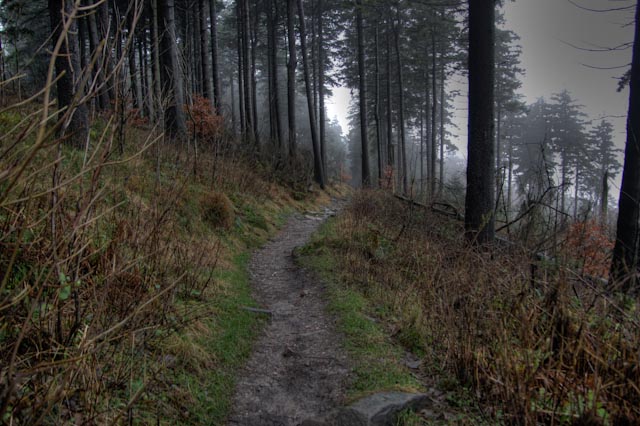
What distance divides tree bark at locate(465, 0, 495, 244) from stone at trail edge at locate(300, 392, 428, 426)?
424cm

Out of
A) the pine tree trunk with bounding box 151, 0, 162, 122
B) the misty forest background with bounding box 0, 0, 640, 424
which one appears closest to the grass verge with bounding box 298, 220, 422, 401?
the misty forest background with bounding box 0, 0, 640, 424

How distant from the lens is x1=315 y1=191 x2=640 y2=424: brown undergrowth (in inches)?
96.3

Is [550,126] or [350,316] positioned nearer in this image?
[350,316]

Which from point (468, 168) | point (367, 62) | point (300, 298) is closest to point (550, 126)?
point (367, 62)

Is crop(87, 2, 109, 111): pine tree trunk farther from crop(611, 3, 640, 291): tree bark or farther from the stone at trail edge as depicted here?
crop(611, 3, 640, 291): tree bark

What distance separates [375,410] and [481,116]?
5.68m

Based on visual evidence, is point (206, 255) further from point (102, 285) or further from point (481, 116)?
point (481, 116)

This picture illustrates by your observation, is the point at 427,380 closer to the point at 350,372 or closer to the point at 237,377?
the point at 350,372

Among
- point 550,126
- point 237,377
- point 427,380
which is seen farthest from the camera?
point 550,126

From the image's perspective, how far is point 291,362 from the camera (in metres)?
4.24

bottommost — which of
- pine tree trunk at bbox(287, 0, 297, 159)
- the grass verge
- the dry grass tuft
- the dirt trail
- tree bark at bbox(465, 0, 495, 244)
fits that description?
the dirt trail

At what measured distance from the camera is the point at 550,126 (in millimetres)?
46000

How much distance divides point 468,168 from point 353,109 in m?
41.8

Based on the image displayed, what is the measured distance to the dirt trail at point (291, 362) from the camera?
3400 millimetres
